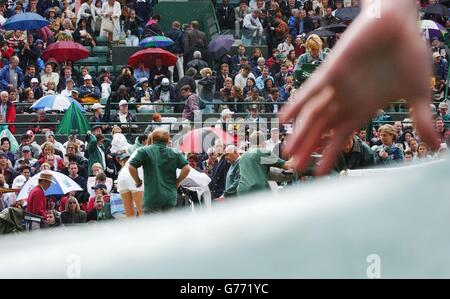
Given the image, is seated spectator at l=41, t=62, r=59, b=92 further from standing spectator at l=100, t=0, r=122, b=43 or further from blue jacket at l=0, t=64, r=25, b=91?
standing spectator at l=100, t=0, r=122, b=43

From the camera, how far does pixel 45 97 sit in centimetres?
1853

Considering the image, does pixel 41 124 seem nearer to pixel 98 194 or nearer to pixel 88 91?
pixel 88 91

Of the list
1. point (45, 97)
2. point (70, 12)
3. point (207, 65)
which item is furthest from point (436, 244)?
point (70, 12)

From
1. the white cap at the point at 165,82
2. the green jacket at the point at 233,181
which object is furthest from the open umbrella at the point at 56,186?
the white cap at the point at 165,82

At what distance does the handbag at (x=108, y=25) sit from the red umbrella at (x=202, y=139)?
8222 millimetres

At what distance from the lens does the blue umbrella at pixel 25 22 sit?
21688mm

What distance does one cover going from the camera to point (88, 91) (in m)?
19.8

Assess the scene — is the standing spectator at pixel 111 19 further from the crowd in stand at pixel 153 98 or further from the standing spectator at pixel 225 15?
the standing spectator at pixel 225 15

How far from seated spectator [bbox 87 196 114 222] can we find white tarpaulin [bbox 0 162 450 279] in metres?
9.90

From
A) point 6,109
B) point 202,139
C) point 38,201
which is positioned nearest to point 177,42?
point 6,109
